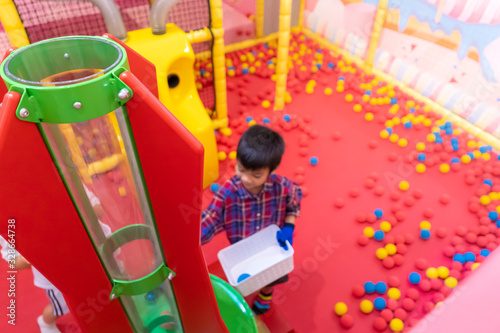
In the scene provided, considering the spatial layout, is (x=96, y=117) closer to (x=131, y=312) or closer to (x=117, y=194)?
(x=117, y=194)

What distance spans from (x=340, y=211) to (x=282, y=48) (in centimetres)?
116

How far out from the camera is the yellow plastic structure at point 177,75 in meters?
1.75

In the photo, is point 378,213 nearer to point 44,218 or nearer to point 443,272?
point 443,272

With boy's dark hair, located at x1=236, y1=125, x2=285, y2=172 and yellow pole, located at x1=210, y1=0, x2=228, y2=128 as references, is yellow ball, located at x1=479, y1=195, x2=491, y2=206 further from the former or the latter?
yellow pole, located at x1=210, y1=0, x2=228, y2=128

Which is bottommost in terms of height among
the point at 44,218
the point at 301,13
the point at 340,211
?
the point at 340,211

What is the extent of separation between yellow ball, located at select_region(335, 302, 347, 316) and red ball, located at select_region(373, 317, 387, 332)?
0.43 feet

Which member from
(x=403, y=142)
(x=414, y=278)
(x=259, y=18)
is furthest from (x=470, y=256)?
(x=259, y=18)

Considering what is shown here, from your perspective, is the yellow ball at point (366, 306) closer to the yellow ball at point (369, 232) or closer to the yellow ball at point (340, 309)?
the yellow ball at point (340, 309)

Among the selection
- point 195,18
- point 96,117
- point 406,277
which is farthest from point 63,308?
point 195,18

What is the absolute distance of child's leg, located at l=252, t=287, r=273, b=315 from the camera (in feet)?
4.77

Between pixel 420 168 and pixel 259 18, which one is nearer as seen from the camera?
pixel 420 168

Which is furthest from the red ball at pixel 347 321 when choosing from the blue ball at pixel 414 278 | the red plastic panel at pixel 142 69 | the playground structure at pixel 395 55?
the red plastic panel at pixel 142 69

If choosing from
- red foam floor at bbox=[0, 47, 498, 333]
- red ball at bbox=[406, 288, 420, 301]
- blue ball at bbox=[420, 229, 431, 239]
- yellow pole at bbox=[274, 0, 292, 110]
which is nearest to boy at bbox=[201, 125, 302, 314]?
red foam floor at bbox=[0, 47, 498, 333]

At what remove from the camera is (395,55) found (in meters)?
2.89
